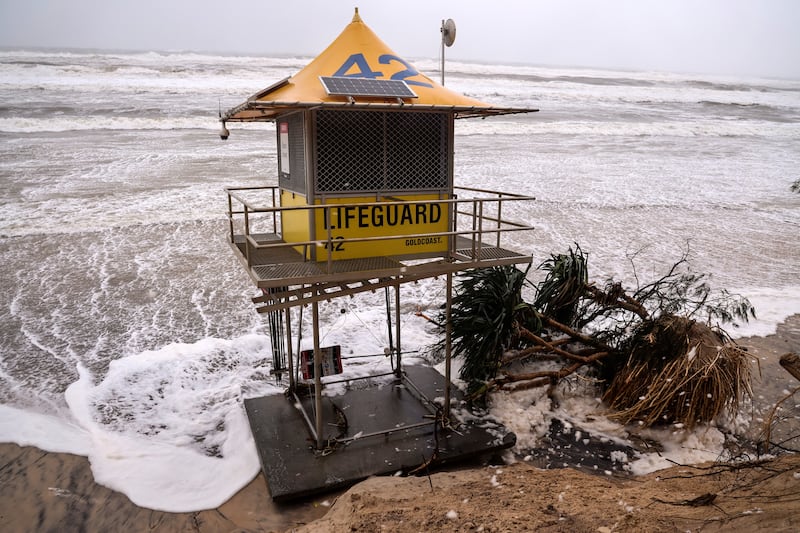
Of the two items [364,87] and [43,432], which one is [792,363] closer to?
[364,87]

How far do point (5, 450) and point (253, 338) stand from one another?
4096 mm

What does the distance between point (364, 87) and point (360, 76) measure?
A: 1.19ft

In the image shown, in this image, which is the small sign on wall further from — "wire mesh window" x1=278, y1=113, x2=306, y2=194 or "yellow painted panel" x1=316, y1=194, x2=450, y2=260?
"wire mesh window" x1=278, y1=113, x2=306, y2=194

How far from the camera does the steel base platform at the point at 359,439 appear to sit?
5.82 m

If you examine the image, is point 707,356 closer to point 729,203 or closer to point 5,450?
point 5,450

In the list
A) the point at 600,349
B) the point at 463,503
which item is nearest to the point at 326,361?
the point at 463,503

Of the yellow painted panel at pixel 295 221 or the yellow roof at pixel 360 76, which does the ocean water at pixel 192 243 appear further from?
the yellow roof at pixel 360 76

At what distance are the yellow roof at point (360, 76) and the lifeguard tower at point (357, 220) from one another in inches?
0.6

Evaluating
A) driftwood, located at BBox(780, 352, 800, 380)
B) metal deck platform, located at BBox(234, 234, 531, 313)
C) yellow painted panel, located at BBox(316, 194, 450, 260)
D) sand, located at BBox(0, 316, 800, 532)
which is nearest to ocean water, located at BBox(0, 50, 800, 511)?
sand, located at BBox(0, 316, 800, 532)

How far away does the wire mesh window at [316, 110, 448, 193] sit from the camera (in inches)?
224

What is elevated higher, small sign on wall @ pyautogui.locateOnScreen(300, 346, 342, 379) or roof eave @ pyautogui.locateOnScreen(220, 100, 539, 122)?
roof eave @ pyautogui.locateOnScreen(220, 100, 539, 122)

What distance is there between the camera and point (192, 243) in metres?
15.1

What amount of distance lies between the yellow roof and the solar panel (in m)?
0.05

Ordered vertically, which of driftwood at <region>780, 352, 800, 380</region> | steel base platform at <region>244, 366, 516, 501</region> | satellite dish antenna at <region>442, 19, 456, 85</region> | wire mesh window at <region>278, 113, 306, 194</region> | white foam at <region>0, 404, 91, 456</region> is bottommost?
white foam at <region>0, 404, 91, 456</region>
